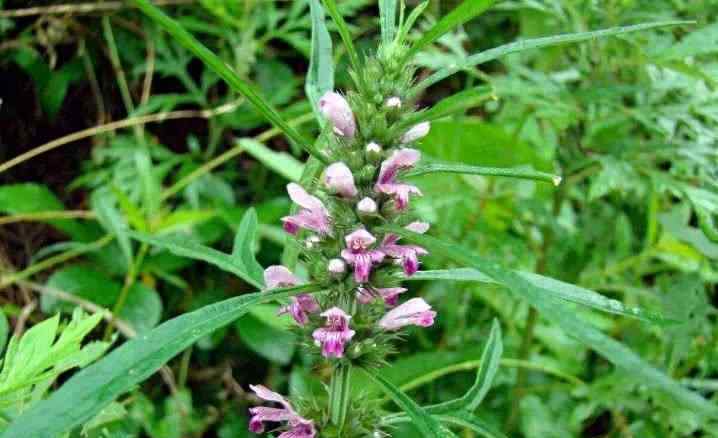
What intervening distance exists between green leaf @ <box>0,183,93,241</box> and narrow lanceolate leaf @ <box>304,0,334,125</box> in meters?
1.46

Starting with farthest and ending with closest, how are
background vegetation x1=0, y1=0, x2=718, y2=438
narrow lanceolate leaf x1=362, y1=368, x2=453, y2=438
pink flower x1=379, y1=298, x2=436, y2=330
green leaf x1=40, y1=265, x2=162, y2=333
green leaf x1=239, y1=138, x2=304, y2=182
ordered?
1. green leaf x1=239, y1=138, x2=304, y2=182
2. green leaf x1=40, y1=265, x2=162, y2=333
3. background vegetation x1=0, y1=0, x2=718, y2=438
4. pink flower x1=379, y1=298, x2=436, y2=330
5. narrow lanceolate leaf x1=362, y1=368, x2=453, y2=438

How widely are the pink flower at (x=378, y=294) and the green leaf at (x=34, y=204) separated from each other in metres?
1.55

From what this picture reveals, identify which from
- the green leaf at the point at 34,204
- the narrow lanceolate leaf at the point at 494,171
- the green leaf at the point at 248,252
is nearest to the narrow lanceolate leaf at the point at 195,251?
the green leaf at the point at 248,252

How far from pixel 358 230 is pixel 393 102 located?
0.44 feet

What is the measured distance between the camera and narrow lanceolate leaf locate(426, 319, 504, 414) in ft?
3.07

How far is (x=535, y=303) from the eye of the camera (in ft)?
2.01

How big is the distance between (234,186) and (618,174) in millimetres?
1415

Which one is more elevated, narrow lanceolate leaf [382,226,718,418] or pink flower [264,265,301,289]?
narrow lanceolate leaf [382,226,718,418]

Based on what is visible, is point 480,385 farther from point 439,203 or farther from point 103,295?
point 103,295

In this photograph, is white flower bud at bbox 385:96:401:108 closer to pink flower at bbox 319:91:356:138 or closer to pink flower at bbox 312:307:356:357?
pink flower at bbox 319:91:356:138

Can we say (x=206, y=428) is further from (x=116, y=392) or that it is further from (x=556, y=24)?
(x=116, y=392)

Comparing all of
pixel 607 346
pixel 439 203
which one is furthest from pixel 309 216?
pixel 439 203

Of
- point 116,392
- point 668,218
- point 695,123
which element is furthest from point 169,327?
point 695,123

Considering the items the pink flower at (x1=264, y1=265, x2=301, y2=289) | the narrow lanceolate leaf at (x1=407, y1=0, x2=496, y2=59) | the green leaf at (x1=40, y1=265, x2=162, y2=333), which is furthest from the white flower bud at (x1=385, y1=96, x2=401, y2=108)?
the green leaf at (x1=40, y1=265, x2=162, y2=333)
